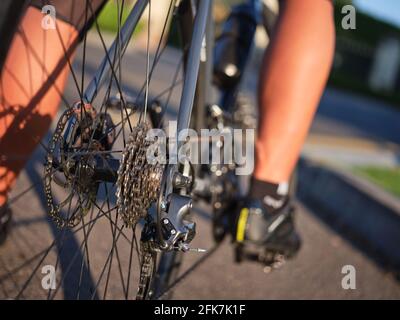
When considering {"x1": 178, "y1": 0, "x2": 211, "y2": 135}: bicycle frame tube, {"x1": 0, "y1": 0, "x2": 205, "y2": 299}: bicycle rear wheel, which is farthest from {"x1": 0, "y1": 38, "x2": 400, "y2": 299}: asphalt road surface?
{"x1": 178, "y1": 0, "x2": 211, "y2": 135}: bicycle frame tube

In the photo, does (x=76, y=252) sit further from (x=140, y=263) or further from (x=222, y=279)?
(x=222, y=279)

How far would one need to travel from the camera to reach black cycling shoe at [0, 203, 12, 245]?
1.96 m

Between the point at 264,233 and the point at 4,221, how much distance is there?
0.91m

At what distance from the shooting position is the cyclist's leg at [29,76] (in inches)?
69.1

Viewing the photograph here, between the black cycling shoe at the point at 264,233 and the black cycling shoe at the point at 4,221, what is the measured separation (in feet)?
2.61

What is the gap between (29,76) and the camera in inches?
70.8

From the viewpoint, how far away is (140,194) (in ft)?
4.74

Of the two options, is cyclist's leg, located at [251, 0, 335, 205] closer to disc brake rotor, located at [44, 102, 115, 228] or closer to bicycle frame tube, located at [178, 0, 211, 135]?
bicycle frame tube, located at [178, 0, 211, 135]
